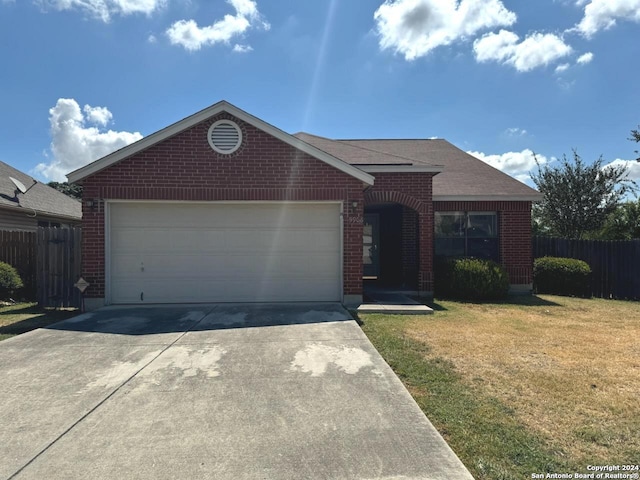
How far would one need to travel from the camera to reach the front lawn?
3.11 meters

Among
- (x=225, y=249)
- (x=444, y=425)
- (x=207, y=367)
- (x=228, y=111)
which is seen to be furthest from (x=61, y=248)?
(x=444, y=425)

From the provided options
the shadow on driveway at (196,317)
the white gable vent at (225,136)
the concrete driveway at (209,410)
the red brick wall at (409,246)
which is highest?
the white gable vent at (225,136)

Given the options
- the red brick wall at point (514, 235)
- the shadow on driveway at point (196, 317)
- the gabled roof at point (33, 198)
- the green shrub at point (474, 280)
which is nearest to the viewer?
the shadow on driveway at point (196, 317)

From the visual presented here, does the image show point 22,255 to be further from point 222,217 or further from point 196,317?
point 196,317

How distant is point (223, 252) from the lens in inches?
365

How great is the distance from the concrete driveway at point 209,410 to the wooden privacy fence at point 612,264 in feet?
33.4

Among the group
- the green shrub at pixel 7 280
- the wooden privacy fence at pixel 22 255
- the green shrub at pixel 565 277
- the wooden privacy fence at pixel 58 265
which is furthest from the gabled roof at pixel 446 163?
the green shrub at pixel 7 280

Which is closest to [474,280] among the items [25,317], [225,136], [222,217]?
[222,217]

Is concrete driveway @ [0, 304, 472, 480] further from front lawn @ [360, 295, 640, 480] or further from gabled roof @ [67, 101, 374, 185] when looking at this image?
gabled roof @ [67, 101, 374, 185]

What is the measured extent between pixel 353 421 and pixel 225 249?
21.0ft

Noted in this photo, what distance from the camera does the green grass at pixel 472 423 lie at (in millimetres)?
2926

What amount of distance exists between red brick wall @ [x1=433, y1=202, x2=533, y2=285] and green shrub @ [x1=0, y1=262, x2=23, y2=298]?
12173 mm

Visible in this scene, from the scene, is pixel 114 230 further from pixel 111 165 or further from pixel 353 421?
pixel 353 421

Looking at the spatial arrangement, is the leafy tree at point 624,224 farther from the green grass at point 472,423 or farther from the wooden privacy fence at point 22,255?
the wooden privacy fence at point 22,255
